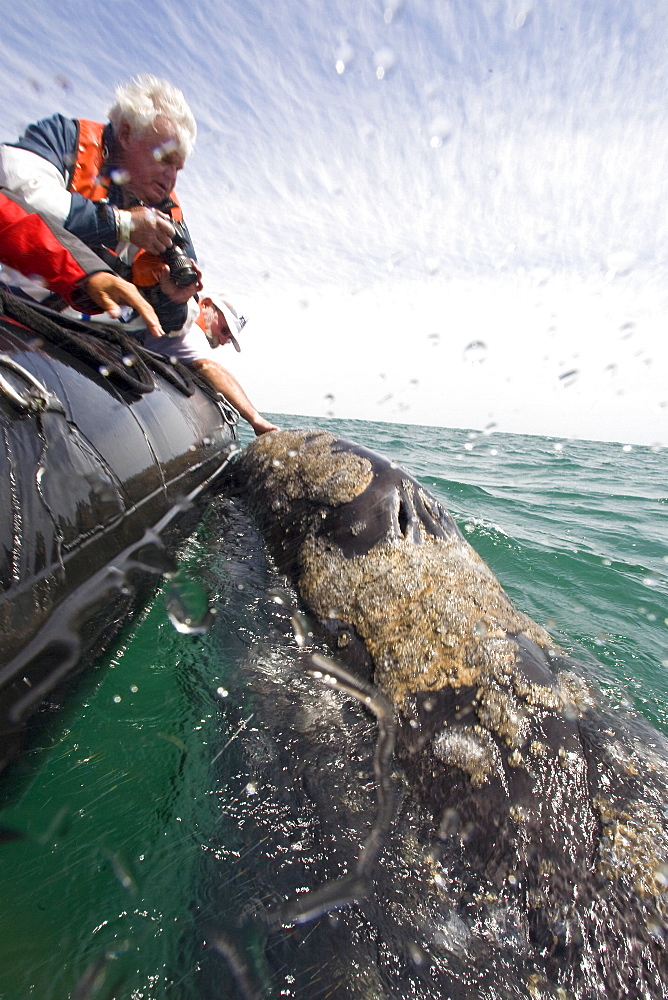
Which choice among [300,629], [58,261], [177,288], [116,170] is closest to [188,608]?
[300,629]

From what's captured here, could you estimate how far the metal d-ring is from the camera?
1614mm

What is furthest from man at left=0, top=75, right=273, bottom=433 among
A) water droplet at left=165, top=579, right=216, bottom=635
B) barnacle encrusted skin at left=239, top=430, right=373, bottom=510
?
water droplet at left=165, top=579, right=216, bottom=635

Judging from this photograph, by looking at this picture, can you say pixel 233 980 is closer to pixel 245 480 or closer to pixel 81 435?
pixel 81 435

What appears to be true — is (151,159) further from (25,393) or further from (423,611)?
(423,611)

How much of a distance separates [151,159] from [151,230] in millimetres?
808

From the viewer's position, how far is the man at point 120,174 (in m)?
2.85

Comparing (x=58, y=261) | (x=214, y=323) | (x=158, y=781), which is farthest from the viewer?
(x=214, y=323)

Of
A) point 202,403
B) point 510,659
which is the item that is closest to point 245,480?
point 202,403

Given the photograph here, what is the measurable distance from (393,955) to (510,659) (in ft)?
2.84

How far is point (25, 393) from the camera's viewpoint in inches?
67.8

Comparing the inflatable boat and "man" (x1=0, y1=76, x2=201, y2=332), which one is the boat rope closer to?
the inflatable boat

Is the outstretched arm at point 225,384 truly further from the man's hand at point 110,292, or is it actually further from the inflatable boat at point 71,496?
the man's hand at point 110,292

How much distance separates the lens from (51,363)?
2172mm

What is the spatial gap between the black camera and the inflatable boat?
1.03 metres
